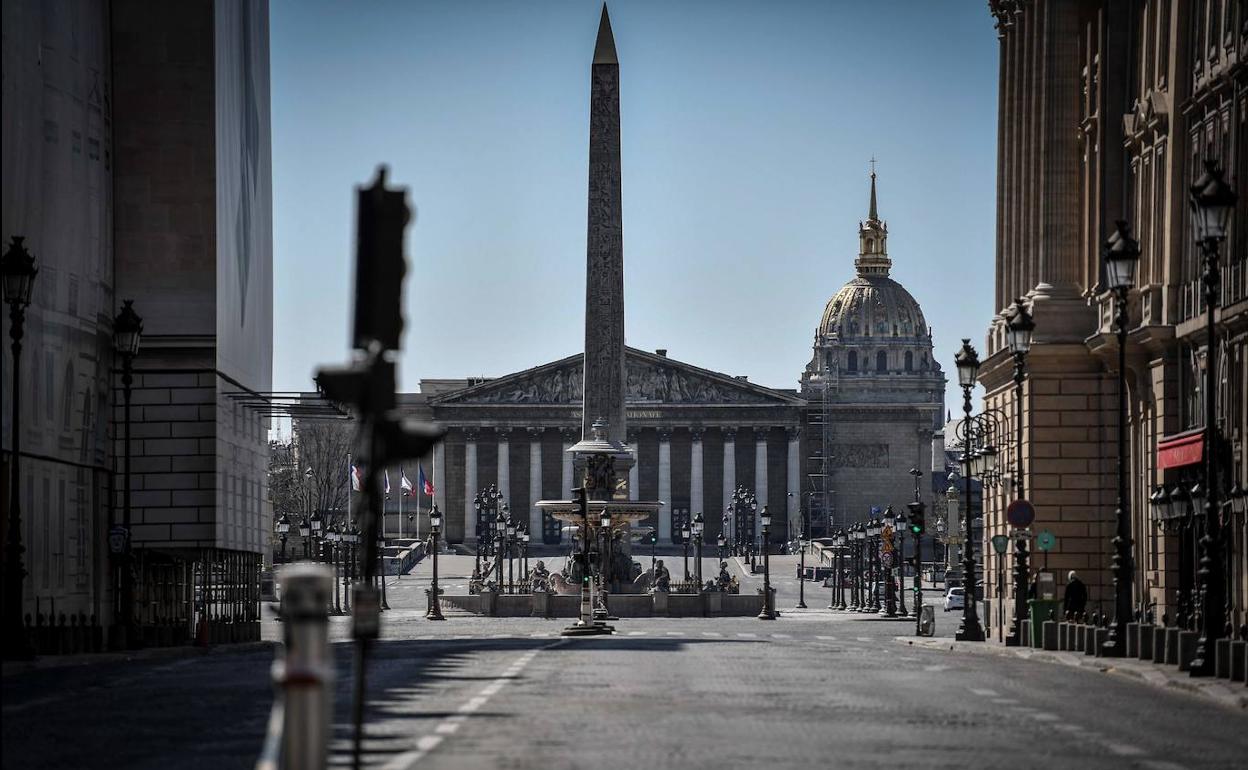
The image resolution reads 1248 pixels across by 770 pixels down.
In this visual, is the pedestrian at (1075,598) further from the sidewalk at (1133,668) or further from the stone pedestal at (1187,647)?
the stone pedestal at (1187,647)

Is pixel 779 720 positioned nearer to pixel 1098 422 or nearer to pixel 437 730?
pixel 437 730

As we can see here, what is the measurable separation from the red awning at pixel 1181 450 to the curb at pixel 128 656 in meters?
17.5

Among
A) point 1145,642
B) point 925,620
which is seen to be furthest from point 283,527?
point 1145,642

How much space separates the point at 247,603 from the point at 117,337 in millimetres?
17539

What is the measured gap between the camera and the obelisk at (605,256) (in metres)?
85.4

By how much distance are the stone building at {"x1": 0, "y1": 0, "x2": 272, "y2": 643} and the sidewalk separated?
15.8m

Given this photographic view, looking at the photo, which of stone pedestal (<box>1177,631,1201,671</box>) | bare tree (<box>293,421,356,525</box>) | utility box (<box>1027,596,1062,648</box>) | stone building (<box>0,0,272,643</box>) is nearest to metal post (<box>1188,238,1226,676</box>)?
stone pedestal (<box>1177,631,1201,671</box>)

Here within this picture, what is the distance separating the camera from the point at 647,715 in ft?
66.5

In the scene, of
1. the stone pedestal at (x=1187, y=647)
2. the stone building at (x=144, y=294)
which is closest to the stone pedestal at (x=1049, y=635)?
the stone pedestal at (x=1187, y=647)

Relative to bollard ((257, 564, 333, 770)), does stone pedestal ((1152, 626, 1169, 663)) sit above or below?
below

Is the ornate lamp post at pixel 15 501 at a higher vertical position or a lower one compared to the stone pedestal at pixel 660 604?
higher

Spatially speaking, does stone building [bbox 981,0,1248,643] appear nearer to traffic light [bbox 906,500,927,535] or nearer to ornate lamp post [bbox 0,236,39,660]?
traffic light [bbox 906,500,927,535]

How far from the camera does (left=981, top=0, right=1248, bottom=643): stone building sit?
44750 millimetres

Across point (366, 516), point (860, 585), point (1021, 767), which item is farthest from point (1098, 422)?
point (860, 585)
